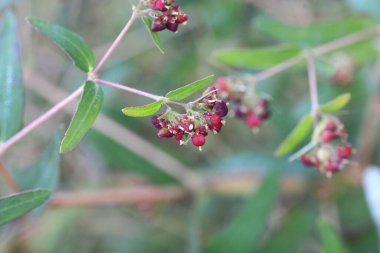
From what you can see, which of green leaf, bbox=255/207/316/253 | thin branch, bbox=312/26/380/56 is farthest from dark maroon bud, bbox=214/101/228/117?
green leaf, bbox=255/207/316/253


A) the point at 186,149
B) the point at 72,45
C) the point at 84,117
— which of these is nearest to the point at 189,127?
the point at 84,117

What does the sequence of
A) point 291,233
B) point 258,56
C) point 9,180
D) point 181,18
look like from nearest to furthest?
point 181,18 < point 9,180 < point 258,56 < point 291,233

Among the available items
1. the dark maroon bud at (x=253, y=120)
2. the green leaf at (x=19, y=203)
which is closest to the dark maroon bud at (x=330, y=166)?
the dark maroon bud at (x=253, y=120)

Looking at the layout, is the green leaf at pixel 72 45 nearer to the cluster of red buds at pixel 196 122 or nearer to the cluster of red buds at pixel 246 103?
the cluster of red buds at pixel 196 122

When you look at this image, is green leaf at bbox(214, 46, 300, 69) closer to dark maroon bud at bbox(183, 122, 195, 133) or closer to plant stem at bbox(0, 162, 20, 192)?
dark maroon bud at bbox(183, 122, 195, 133)

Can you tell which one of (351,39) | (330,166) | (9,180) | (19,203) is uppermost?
(351,39)

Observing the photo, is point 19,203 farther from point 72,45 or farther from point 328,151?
point 328,151
